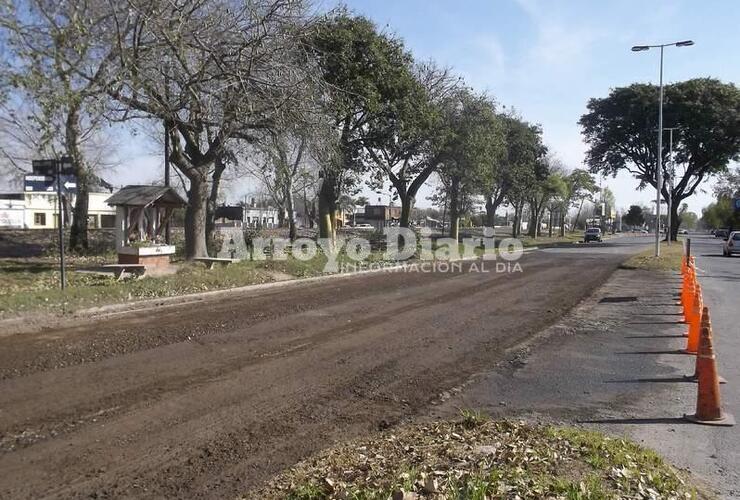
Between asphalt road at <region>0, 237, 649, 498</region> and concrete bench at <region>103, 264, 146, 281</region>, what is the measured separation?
14.0ft

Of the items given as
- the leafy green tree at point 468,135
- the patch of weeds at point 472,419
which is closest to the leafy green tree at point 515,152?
the leafy green tree at point 468,135

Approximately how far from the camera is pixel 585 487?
3.71 meters

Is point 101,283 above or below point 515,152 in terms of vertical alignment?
below

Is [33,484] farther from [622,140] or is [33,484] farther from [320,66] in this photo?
[622,140]

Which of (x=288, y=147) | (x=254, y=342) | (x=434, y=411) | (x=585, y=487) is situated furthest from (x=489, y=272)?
(x=585, y=487)

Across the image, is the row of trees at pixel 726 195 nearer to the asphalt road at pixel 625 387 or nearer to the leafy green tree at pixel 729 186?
the leafy green tree at pixel 729 186

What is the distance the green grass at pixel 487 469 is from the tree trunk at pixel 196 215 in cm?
1567

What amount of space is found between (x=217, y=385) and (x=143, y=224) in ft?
40.5

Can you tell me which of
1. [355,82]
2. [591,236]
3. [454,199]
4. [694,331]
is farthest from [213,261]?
[591,236]

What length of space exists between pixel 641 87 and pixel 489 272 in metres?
37.9

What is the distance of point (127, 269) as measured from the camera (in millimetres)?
16094

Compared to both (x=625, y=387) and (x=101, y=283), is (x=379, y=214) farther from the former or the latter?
(x=625, y=387)

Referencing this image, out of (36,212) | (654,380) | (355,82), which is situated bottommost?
(654,380)

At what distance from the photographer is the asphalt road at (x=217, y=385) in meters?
4.55
